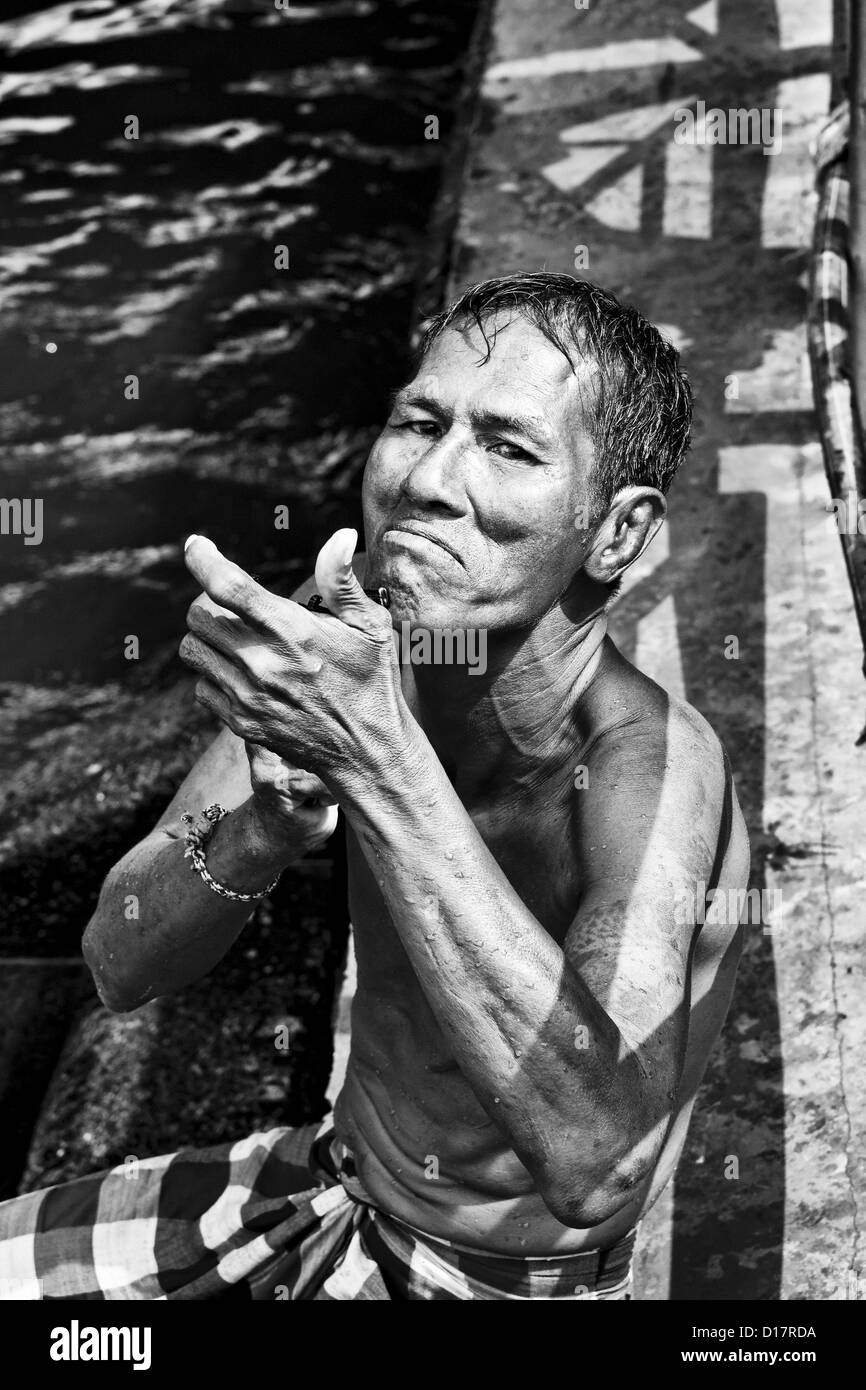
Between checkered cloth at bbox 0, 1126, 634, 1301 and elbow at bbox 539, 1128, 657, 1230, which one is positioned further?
checkered cloth at bbox 0, 1126, 634, 1301

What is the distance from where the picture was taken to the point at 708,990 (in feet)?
8.46

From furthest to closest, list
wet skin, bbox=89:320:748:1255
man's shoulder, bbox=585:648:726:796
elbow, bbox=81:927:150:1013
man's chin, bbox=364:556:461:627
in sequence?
elbow, bbox=81:927:150:1013 → man's shoulder, bbox=585:648:726:796 → man's chin, bbox=364:556:461:627 → wet skin, bbox=89:320:748:1255

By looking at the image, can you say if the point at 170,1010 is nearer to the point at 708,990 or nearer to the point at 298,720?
the point at 708,990

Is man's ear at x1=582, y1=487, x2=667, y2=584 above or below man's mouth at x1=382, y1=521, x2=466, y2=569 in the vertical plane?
below

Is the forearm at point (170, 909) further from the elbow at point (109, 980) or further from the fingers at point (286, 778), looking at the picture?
the fingers at point (286, 778)

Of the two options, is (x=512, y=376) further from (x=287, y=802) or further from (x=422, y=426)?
(x=287, y=802)

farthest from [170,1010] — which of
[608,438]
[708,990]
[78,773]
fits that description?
[608,438]

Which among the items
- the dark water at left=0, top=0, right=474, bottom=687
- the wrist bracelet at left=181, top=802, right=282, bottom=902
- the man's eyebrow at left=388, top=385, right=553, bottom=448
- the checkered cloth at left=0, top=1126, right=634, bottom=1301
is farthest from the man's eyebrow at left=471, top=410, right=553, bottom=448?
the dark water at left=0, top=0, right=474, bottom=687

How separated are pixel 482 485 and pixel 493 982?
71cm

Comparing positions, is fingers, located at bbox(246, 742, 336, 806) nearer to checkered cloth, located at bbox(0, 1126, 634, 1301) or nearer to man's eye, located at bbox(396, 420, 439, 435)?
man's eye, located at bbox(396, 420, 439, 435)

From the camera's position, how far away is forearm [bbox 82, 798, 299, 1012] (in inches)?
90.5

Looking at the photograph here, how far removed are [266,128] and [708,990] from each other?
5.99 metres

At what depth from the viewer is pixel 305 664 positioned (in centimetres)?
183

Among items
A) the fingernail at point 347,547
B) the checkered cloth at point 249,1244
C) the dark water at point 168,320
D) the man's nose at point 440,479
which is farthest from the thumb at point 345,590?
the dark water at point 168,320
